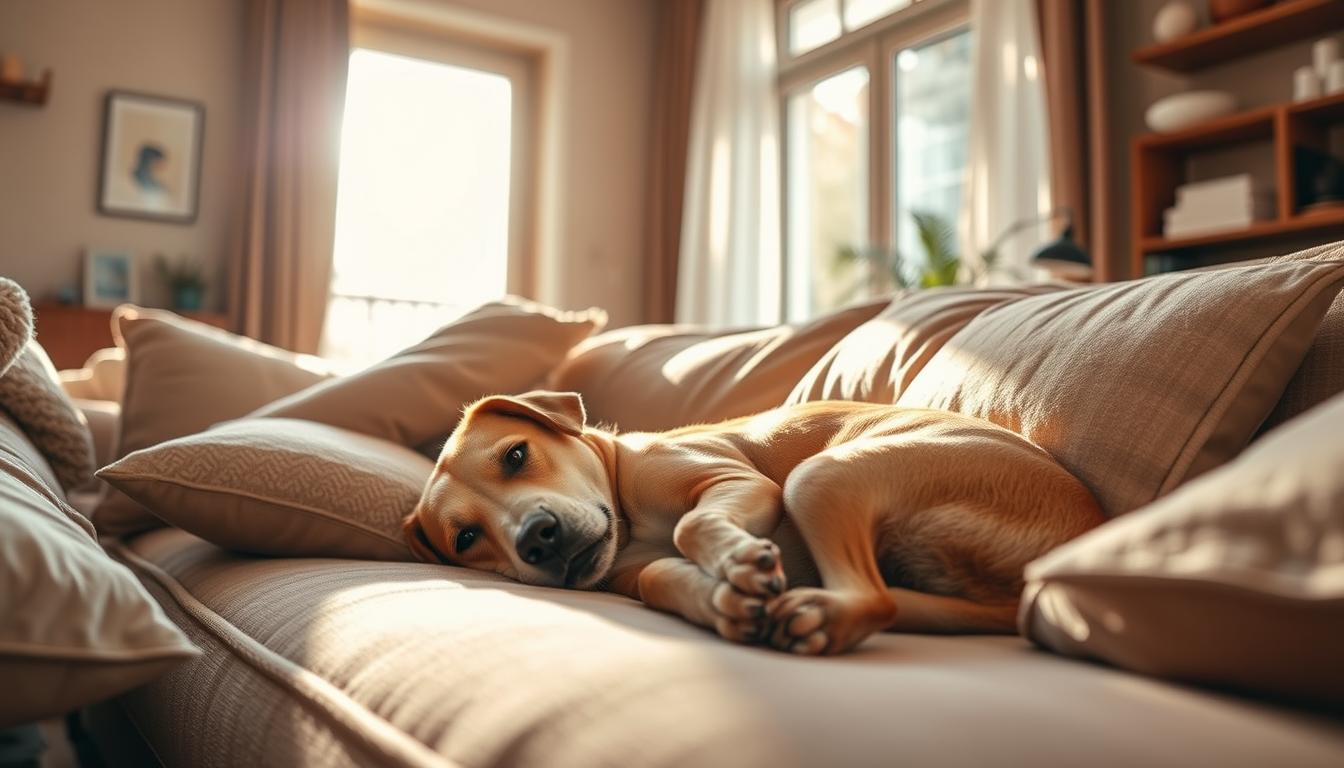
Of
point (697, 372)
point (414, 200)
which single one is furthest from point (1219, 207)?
point (414, 200)

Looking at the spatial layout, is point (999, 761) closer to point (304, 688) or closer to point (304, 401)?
point (304, 688)

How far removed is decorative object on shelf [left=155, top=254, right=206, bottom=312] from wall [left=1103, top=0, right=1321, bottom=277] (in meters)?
4.34

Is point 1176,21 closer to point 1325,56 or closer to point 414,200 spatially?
point 1325,56

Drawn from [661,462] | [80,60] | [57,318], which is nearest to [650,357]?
[661,462]

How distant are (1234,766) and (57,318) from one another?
208 inches

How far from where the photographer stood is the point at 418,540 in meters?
1.50

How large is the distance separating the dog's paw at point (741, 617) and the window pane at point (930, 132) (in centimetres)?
438

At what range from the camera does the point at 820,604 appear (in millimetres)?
855

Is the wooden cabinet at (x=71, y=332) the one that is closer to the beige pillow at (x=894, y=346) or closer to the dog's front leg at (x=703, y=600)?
the beige pillow at (x=894, y=346)

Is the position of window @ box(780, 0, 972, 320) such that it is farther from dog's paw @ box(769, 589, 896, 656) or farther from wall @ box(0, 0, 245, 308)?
dog's paw @ box(769, 589, 896, 656)

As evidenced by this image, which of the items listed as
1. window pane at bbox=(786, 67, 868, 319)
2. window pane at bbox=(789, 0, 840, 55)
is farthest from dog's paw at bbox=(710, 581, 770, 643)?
window pane at bbox=(789, 0, 840, 55)

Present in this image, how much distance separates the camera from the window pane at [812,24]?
227 inches

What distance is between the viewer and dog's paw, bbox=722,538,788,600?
35.5 inches

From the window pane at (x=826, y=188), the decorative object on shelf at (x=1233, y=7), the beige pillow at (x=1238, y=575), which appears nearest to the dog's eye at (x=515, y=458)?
the beige pillow at (x=1238, y=575)
